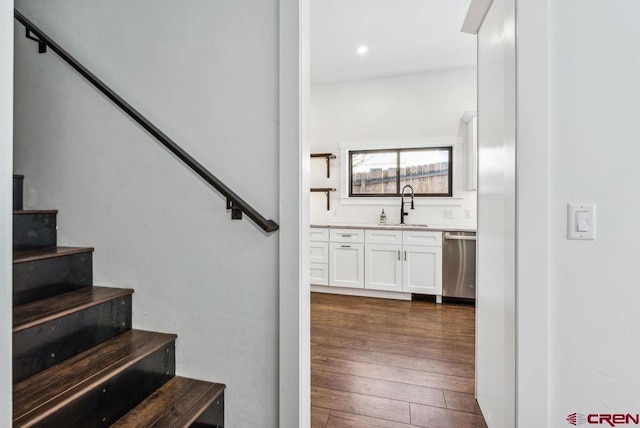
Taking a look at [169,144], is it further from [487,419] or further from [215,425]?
[487,419]

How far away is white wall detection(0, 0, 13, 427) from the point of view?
0.53 metres

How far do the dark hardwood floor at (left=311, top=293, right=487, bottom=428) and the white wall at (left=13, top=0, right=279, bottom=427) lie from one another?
0.65 m

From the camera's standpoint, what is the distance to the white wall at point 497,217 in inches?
48.9

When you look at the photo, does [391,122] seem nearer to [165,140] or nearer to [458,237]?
[458,237]

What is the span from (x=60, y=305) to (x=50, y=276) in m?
0.22

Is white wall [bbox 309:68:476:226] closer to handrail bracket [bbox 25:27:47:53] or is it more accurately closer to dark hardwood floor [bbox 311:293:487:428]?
dark hardwood floor [bbox 311:293:487:428]

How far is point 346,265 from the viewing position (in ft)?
13.2
